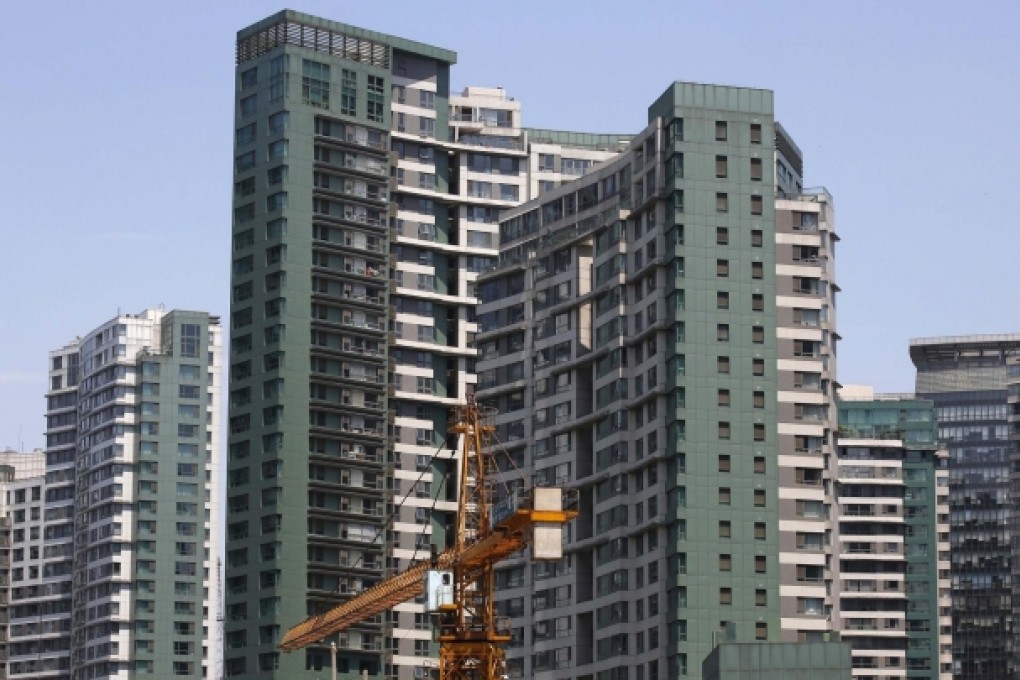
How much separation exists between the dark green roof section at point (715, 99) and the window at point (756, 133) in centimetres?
107

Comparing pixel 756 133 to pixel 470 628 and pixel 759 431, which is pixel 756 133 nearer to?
pixel 759 431

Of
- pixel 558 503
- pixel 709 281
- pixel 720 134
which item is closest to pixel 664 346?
pixel 709 281

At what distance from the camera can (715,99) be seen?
627 feet

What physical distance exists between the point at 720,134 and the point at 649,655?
45.9 meters

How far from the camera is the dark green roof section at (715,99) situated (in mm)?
190500

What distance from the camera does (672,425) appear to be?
187m

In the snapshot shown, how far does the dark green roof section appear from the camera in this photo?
625ft

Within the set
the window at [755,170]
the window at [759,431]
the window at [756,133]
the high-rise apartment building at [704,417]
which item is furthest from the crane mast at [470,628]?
the window at [756,133]

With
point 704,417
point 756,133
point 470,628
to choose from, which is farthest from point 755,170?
point 470,628

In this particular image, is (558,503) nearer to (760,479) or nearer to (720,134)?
(760,479)

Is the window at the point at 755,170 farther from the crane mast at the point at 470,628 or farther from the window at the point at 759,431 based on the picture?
the crane mast at the point at 470,628

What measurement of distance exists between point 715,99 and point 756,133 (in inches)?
192

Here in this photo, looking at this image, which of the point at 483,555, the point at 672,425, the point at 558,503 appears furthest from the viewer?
the point at 672,425

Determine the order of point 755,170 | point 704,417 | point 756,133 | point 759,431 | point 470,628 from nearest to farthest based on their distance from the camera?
point 704,417
point 470,628
point 759,431
point 755,170
point 756,133
